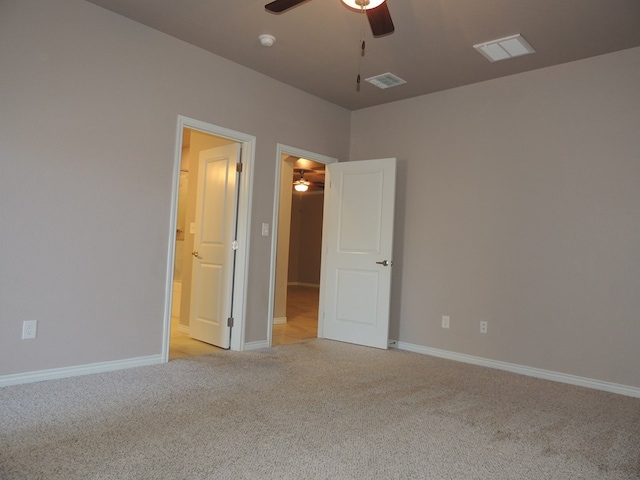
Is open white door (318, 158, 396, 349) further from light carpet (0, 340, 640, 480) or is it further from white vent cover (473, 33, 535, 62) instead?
white vent cover (473, 33, 535, 62)

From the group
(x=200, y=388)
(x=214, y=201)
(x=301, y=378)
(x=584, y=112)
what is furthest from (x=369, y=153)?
(x=200, y=388)

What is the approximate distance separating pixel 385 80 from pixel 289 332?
309 centimetres

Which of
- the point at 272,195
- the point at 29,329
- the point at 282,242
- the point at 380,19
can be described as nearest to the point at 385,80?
the point at 272,195

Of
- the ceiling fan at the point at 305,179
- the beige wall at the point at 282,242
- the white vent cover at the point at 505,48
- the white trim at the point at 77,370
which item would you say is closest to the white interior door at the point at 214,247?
the white trim at the point at 77,370

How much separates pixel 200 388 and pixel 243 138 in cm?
236

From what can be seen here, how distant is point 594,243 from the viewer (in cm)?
368

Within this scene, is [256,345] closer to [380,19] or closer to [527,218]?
[527,218]

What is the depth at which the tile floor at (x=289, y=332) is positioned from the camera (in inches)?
169

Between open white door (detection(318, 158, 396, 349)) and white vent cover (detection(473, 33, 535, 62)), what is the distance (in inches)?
53.6

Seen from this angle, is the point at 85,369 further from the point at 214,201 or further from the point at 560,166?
the point at 560,166

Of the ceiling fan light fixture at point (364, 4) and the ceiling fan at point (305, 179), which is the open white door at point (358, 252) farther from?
the ceiling fan at point (305, 179)

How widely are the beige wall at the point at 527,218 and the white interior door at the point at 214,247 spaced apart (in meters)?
1.83

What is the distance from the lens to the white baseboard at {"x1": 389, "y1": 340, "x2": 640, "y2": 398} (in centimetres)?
351

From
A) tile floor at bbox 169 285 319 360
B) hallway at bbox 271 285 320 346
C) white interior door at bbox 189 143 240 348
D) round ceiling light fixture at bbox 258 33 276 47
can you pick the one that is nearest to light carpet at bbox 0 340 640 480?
tile floor at bbox 169 285 319 360
